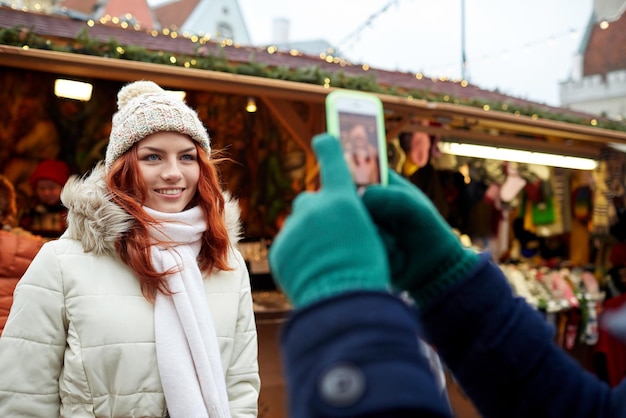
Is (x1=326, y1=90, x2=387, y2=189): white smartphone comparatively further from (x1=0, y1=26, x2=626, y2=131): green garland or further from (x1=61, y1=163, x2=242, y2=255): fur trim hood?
(x1=0, y1=26, x2=626, y2=131): green garland

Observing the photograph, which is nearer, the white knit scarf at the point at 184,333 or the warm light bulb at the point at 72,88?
the white knit scarf at the point at 184,333

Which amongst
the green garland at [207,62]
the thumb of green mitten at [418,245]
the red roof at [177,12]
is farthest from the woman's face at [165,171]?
the red roof at [177,12]

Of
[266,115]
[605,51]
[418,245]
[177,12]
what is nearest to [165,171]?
[418,245]

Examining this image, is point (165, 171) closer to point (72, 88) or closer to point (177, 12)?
point (72, 88)

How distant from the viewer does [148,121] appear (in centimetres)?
195

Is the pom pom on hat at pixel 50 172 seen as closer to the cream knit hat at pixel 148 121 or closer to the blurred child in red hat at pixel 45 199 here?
the blurred child in red hat at pixel 45 199

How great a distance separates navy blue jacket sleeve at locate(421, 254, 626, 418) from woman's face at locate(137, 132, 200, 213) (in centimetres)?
132

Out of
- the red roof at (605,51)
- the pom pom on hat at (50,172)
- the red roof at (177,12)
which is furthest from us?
the red roof at (177,12)

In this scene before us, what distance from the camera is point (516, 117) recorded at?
528 cm

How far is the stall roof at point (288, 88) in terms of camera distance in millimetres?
3713

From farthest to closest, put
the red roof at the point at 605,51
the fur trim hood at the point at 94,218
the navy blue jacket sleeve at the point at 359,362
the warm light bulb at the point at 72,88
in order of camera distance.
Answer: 1. the red roof at the point at 605,51
2. the warm light bulb at the point at 72,88
3. the fur trim hood at the point at 94,218
4. the navy blue jacket sleeve at the point at 359,362

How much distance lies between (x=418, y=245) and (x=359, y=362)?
244 mm

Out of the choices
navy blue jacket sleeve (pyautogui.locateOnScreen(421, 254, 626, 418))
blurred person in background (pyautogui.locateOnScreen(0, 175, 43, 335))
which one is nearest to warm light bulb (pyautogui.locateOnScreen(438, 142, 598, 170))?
blurred person in background (pyautogui.locateOnScreen(0, 175, 43, 335))

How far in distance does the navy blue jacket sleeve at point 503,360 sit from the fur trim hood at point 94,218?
4.04 ft
